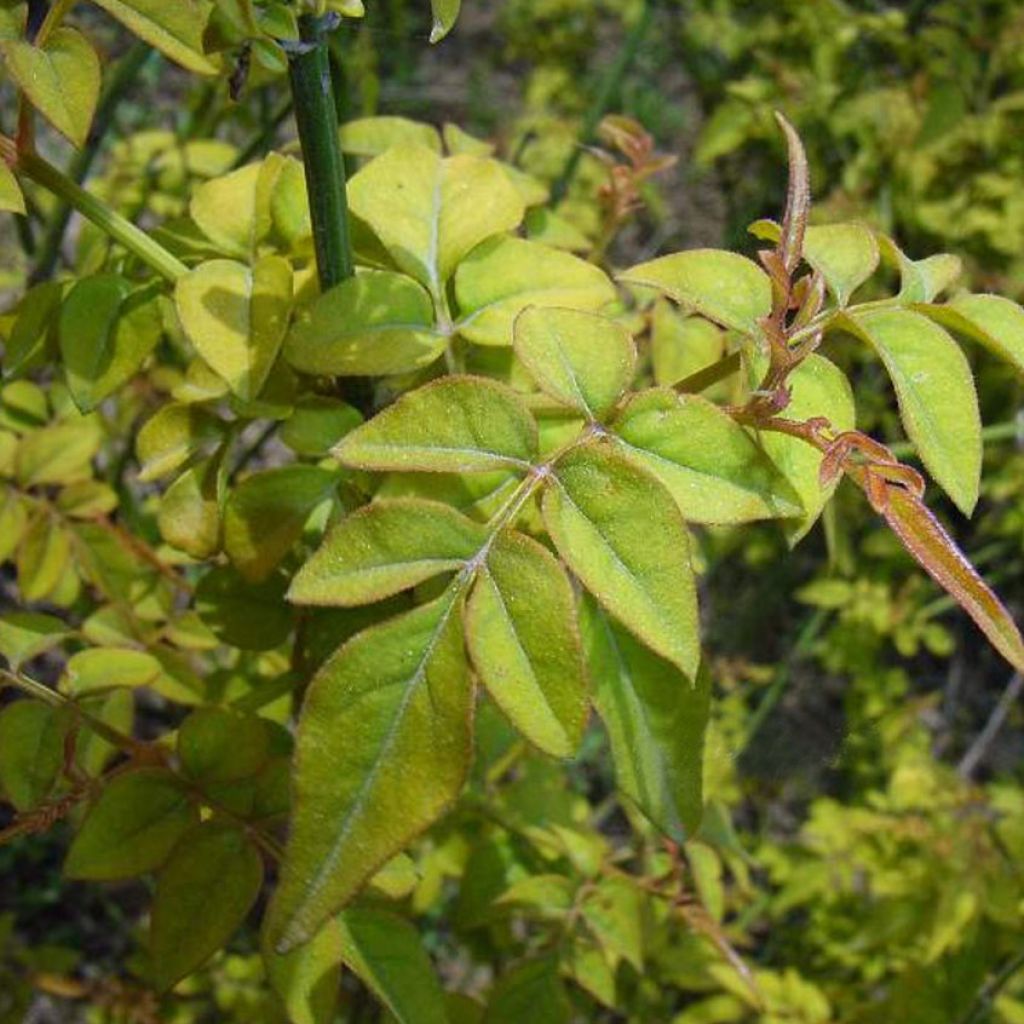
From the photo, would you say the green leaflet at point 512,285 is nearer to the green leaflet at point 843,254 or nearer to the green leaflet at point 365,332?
the green leaflet at point 365,332

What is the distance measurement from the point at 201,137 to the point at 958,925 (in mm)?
1509

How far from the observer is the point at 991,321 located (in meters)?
0.65

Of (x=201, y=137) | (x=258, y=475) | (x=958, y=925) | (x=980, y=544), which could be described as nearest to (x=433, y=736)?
(x=258, y=475)

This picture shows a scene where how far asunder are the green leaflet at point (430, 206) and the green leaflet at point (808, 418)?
25 cm

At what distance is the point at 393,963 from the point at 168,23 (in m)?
0.59

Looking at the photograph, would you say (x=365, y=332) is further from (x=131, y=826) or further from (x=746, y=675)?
(x=746, y=675)

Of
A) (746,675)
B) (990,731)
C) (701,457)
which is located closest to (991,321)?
(701,457)

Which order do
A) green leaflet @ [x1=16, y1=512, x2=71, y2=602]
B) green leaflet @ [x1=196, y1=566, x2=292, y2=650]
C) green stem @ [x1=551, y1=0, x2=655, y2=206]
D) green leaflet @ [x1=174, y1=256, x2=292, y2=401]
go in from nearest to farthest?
green leaflet @ [x1=174, y1=256, x2=292, y2=401] → green leaflet @ [x1=196, y1=566, x2=292, y2=650] → green leaflet @ [x1=16, y1=512, x2=71, y2=602] → green stem @ [x1=551, y1=0, x2=655, y2=206]

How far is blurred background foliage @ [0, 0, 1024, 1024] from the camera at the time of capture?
1.17 meters

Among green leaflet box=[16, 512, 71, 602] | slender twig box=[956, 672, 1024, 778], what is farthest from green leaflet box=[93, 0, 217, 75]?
slender twig box=[956, 672, 1024, 778]

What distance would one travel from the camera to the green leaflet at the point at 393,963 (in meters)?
0.75

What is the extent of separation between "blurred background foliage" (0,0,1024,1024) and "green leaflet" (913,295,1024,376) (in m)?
0.22

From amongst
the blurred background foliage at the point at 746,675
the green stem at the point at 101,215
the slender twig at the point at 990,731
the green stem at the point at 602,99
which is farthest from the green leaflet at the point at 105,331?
the slender twig at the point at 990,731

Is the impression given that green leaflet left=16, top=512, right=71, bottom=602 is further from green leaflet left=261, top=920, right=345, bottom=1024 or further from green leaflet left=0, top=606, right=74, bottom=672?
green leaflet left=261, top=920, right=345, bottom=1024
